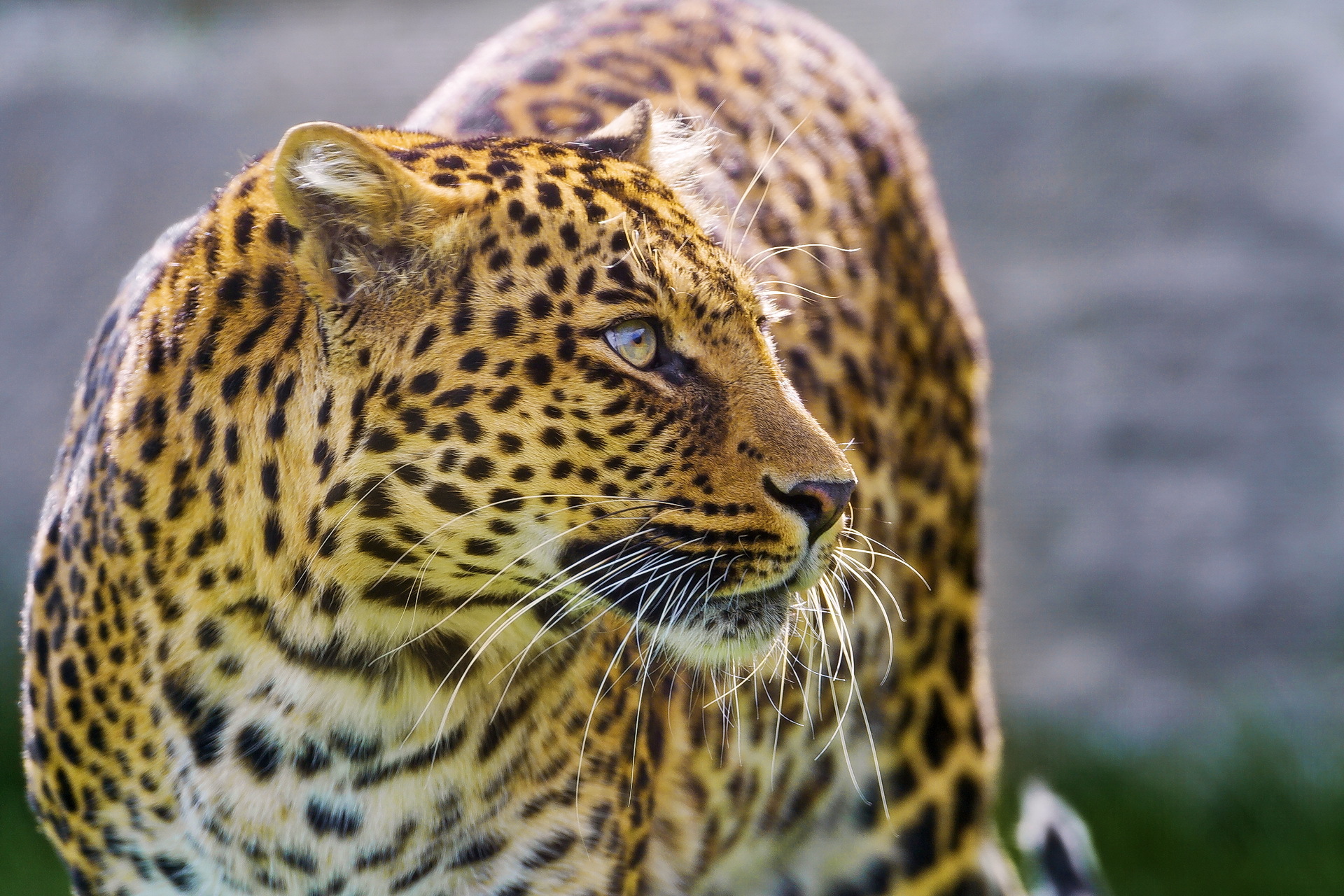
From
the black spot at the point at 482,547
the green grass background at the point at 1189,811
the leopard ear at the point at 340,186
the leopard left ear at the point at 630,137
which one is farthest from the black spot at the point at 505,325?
the green grass background at the point at 1189,811

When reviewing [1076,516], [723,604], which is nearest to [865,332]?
[723,604]

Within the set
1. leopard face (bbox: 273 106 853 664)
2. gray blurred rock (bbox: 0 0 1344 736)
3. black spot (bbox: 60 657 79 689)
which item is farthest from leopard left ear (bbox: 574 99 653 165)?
gray blurred rock (bbox: 0 0 1344 736)

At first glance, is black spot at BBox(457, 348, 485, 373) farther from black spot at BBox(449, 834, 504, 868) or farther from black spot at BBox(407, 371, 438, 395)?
black spot at BBox(449, 834, 504, 868)

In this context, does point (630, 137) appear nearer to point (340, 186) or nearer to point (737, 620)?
point (340, 186)

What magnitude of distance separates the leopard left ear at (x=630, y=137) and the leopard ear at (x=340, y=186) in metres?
0.58

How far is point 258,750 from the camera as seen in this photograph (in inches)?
109

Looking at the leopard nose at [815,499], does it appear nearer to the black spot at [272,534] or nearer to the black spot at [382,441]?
the black spot at [382,441]

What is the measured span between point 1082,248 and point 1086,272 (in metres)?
0.13

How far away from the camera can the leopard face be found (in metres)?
2.52

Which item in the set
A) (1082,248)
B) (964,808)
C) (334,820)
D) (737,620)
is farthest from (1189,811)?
(334,820)

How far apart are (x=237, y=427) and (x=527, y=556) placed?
1.78 ft

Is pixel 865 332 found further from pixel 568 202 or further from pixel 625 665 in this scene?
pixel 568 202

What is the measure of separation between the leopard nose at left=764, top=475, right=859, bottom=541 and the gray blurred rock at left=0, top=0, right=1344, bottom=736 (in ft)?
15.8

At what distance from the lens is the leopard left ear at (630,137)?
304 cm
